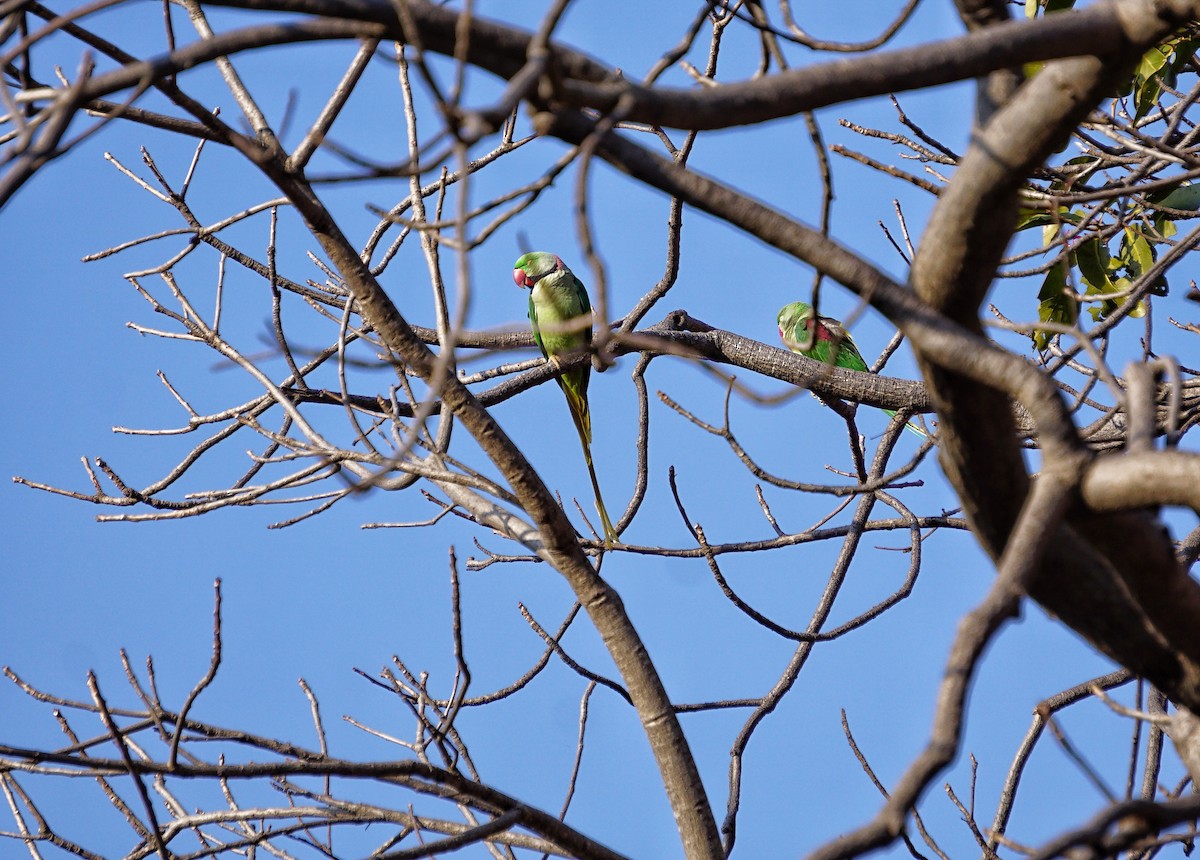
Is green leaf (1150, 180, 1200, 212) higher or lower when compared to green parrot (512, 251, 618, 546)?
lower

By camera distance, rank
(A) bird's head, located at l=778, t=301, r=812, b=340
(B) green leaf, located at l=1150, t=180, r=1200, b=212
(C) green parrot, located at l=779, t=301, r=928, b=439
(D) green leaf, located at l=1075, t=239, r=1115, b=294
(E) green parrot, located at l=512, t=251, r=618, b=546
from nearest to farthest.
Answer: (B) green leaf, located at l=1150, t=180, r=1200, b=212, (D) green leaf, located at l=1075, t=239, r=1115, b=294, (E) green parrot, located at l=512, t=251, r=618, b=546, (C) green parrot, located at l=779, t=301, r=928, b=439, (A) bird's head, located at l=778, t=301, r=812, b=340

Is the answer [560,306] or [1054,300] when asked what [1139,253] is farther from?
[560,306]

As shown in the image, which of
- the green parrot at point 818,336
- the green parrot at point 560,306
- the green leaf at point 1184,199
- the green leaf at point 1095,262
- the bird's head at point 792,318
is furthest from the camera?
the bird's head at point 792,318

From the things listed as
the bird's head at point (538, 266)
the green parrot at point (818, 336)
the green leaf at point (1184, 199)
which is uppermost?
the bird's head at point (538, 266)

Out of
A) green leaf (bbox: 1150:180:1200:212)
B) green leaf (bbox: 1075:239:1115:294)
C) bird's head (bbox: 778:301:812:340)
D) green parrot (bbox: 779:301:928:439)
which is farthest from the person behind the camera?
bird's head (bbox: 778:301:812:340)

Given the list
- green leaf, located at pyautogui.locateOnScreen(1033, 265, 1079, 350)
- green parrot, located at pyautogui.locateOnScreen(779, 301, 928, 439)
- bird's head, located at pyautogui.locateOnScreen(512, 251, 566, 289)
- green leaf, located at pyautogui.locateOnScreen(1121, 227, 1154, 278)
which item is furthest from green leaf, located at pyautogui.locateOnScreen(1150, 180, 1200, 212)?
bird's head, located at pyautogui.locateOnScreen(512, 251, 566, 289)

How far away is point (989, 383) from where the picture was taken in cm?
133

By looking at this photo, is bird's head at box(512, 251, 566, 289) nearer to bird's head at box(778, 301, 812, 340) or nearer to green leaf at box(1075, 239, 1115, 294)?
bird's head at box(778, 301, 812, 340)

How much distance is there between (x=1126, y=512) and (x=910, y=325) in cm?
37

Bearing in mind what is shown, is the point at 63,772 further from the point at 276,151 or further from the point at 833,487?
the point at 833,487

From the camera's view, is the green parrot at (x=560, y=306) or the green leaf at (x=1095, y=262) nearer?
the green leaf at (x=1095, y=262)

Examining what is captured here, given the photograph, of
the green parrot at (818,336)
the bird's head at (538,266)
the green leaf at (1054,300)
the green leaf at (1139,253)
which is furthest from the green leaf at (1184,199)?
the bird's head at (538,266)

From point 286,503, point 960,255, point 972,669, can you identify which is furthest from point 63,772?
point 960,255

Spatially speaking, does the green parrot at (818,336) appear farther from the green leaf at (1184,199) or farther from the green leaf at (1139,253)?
the green leaf at (1184,199)
